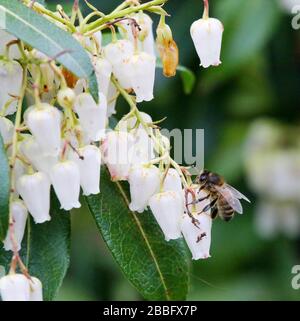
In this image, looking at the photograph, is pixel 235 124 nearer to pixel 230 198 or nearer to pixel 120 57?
pixel 230 198

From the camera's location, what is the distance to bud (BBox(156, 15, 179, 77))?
81.1 inches

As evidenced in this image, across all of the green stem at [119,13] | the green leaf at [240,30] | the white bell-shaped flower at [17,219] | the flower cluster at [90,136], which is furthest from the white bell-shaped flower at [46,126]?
the green leaf at [240,30]

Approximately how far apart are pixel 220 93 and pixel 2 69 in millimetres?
2546

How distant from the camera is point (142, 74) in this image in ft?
6.56

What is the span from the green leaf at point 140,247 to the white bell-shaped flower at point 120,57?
10.5 inches

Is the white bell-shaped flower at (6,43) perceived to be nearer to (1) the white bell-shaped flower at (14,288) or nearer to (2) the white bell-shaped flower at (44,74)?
(2) the white bell-shaped flower at (44,74)

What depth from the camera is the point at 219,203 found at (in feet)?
7.48

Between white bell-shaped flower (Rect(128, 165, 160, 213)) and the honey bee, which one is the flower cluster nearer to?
white bell-shaped flower (Rect(128, 165, 160, 213))

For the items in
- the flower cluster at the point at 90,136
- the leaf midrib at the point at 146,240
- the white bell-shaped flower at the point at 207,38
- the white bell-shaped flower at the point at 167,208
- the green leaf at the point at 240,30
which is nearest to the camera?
the flower cluster at the point at 90,136

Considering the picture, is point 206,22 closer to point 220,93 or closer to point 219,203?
point 219,203

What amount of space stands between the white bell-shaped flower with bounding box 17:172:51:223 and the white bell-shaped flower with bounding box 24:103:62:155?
6cm

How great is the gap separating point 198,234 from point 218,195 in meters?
0.26

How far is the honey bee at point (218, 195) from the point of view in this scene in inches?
85.8

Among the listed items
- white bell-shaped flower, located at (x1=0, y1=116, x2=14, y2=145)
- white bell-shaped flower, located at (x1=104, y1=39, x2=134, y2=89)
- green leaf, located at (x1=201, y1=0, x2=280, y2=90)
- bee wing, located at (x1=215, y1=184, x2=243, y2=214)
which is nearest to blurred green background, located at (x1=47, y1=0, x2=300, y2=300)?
green leaf, located at (x1=201, y1=0, x2=280, y2=90)
